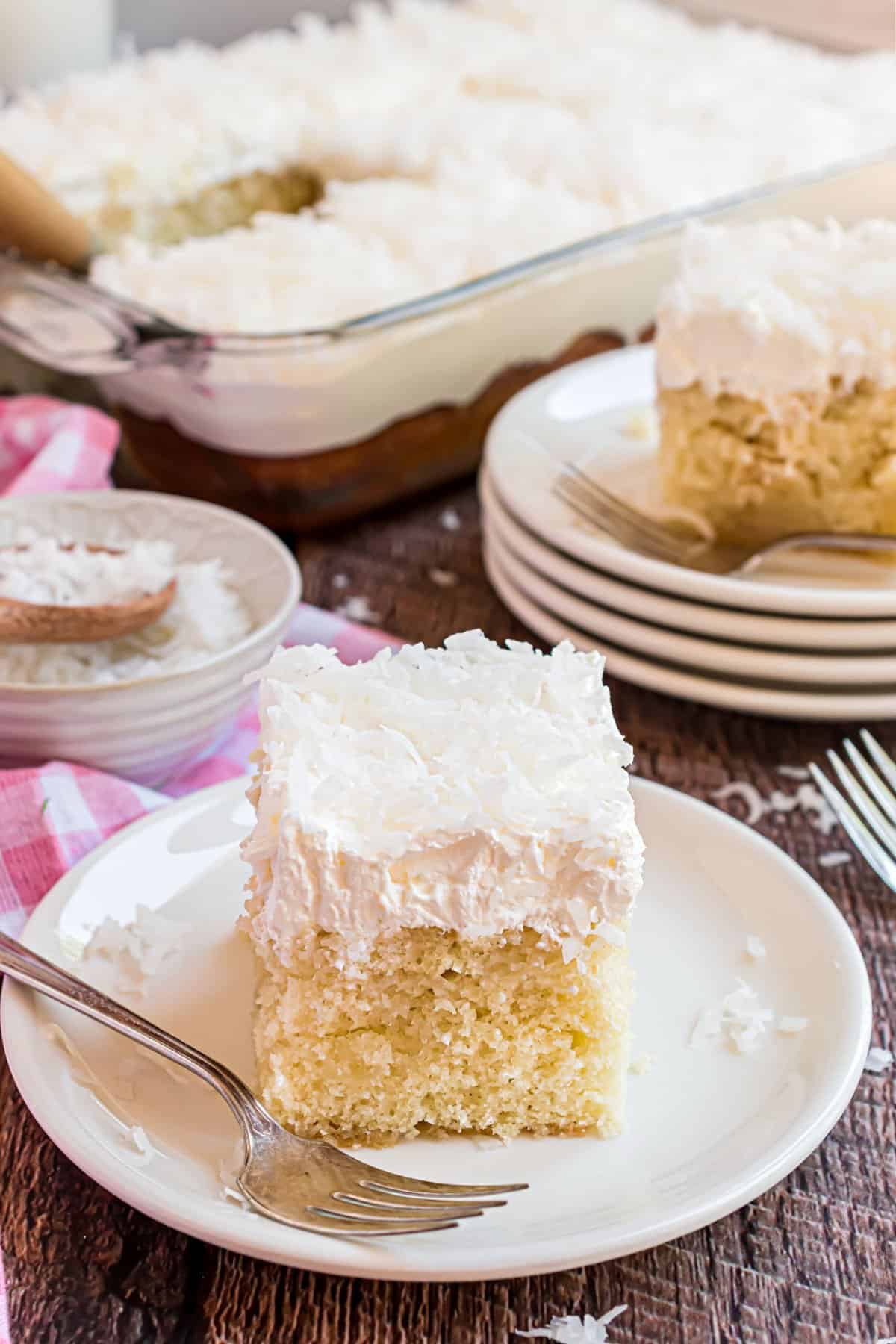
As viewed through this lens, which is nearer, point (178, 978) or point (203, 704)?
point (178, 978)

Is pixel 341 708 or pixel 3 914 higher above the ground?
pixel 341 708

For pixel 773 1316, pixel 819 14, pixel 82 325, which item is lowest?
pixel 819 14

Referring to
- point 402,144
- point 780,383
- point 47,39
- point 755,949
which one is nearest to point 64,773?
point 755,949

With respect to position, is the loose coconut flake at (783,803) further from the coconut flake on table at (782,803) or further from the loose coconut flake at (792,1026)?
the loose coconut flake at (792,1026)

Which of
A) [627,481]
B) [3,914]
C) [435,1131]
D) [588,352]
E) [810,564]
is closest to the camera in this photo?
[435,1131]

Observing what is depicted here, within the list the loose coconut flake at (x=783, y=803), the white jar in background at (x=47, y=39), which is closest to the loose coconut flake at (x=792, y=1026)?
the loose coconut flake at (x=783, y=803)

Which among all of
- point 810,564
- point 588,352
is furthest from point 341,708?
point 588,352

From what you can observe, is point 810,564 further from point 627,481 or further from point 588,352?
point 588,352
